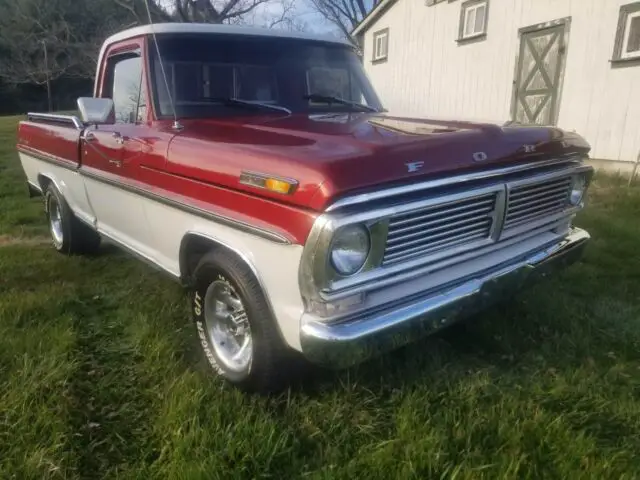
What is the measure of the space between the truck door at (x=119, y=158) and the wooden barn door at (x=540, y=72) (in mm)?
7981

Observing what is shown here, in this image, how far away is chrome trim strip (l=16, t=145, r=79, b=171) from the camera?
438 cm

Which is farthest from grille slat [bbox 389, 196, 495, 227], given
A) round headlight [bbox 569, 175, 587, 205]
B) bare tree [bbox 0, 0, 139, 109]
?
bare tree [bbox 0, 0, 139, 109]

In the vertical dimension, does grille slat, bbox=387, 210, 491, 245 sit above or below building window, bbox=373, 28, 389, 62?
below

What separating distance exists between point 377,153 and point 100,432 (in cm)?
180

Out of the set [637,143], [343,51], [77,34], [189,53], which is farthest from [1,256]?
[77,34]

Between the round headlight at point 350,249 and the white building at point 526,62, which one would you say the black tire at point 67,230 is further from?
the white building at point 526,62

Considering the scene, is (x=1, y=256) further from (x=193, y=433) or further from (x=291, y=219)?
(x=291, y=219)

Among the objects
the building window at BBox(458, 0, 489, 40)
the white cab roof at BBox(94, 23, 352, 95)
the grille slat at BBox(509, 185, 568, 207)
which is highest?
the building window at BBox(458, 0, 489, 40)

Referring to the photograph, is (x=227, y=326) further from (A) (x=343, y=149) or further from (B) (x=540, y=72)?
(B) (x=540, y=72)

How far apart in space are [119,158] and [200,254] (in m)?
1.03

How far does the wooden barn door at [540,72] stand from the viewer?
31.5 feet

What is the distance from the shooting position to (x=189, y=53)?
3420 mm

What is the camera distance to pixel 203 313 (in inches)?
117

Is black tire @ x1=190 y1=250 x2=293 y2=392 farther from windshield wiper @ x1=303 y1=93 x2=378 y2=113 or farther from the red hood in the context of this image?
windshield wiper @ x1=303 y1=93 x2=378 y2=113
